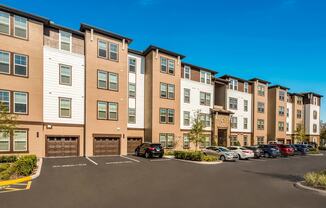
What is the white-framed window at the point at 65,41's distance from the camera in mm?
23614

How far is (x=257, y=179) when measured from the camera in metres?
13.5

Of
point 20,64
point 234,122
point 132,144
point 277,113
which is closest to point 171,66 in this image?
point 132,144

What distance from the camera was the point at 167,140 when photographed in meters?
29.8

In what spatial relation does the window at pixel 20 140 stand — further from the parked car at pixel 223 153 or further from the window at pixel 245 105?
the window at pixel 245 105

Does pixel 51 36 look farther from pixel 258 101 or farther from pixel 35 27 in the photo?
pixel 258 101

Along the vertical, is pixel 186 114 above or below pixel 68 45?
below

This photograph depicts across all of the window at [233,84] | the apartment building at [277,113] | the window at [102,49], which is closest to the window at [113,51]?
the window at [102,49]

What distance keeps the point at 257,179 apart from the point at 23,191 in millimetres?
12982

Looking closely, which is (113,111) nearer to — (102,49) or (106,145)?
(106,145)

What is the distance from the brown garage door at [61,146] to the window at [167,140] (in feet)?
36.0

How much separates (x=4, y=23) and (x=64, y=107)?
31.5 ft

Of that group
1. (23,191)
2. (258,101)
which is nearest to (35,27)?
(23,191)

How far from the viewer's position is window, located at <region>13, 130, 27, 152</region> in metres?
20.2

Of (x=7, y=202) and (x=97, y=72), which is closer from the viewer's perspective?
(x=7, y=202)
